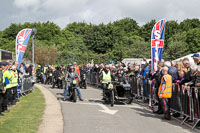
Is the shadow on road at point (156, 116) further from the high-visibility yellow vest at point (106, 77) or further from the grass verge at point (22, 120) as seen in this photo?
the grass verge at point (22, 120)

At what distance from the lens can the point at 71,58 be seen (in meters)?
64.1

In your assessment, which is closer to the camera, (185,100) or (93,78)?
(185,100)

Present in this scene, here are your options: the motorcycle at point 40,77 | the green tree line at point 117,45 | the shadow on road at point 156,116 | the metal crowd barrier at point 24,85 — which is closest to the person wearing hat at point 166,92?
the shadow on road at point 156,116

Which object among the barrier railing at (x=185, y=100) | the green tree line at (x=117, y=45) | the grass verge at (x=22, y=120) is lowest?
the grass verge at (x=22, y=120)

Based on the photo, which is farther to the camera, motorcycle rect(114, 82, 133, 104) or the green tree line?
the green tree line

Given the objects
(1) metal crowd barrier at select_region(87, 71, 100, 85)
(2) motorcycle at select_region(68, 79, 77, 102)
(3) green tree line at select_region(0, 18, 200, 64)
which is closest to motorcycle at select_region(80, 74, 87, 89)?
(1) metal crowd barrier at select_region(87, 71, 100, 85)

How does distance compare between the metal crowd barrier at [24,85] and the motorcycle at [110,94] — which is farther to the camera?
the metal crowd barrier at [24,85]

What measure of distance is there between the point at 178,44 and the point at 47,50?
2974 centimetres

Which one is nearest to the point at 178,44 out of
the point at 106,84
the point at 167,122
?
the point at 106,84

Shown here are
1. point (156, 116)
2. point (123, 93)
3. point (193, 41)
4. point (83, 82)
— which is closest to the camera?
point (156, 116)

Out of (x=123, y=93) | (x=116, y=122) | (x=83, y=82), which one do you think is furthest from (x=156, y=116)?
(x=83, y=82)

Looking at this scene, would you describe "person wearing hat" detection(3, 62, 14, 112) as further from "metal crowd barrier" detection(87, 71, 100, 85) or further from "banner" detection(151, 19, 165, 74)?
"metal crowd barrier" detection(87, 71, 100, 85)

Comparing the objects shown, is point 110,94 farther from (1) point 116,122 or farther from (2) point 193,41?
(2) point 193,41

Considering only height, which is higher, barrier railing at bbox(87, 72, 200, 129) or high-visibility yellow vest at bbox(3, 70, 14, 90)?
high-visibility yellow vest at bbox(3, 70, 14, 90)
